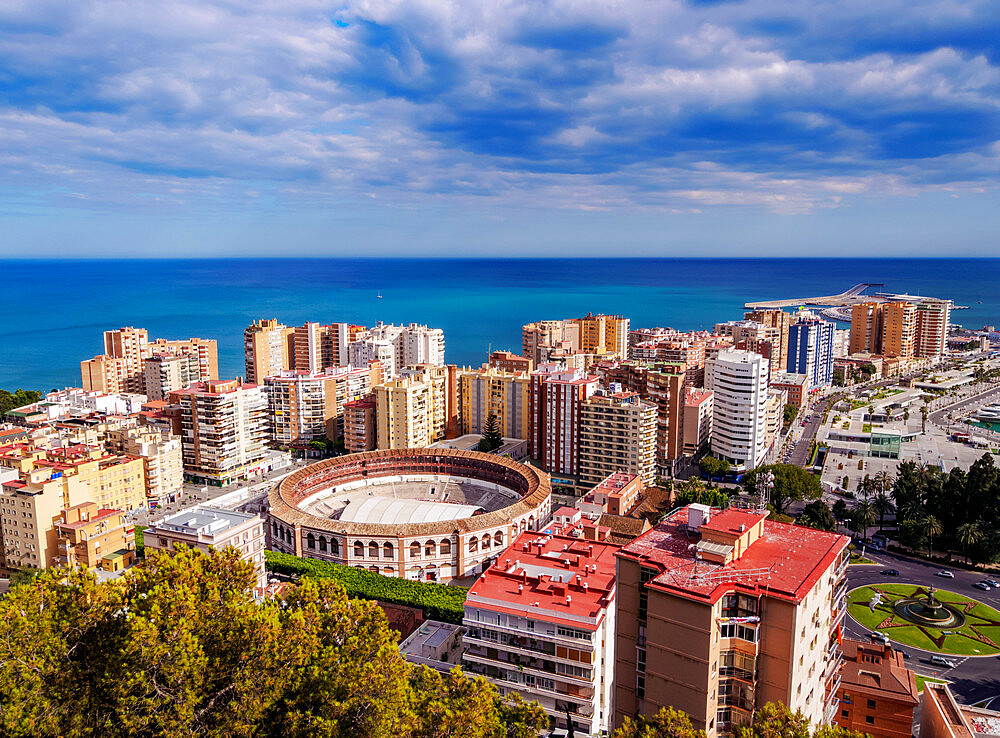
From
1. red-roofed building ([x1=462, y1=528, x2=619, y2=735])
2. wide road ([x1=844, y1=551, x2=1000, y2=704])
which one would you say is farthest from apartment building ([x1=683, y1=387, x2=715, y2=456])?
red-roofed building ([x1=462, y1=528, x2=619, y2=735])

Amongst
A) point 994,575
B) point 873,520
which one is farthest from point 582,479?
point 994,575

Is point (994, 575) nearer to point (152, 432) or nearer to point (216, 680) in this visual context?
point (216, 680)

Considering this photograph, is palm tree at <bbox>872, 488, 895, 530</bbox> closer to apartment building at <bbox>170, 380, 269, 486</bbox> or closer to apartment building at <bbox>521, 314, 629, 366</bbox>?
apartment building at <bbox>521, 314, 629, 366</bbox>

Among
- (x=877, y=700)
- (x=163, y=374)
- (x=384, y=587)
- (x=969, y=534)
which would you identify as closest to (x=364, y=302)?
(x=163, y=374)

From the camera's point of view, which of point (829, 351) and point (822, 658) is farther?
point (829, 351)

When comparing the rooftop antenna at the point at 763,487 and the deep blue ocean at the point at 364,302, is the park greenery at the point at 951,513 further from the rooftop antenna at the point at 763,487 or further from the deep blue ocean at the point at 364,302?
the deep blue ocean at the point at 364,302

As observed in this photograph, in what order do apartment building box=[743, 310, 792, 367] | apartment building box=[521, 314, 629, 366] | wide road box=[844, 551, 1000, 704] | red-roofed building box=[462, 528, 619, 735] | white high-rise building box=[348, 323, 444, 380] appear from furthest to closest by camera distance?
apartment building box=[743, 310, 792, 367]
apartment building box=[521, 314, 629, 366]
white high-rise building box=[348, 323, 444, 380]
wide road box=[844, 551, 1000, 704]
red-roofed building box=[462, 528, 619, 735]
